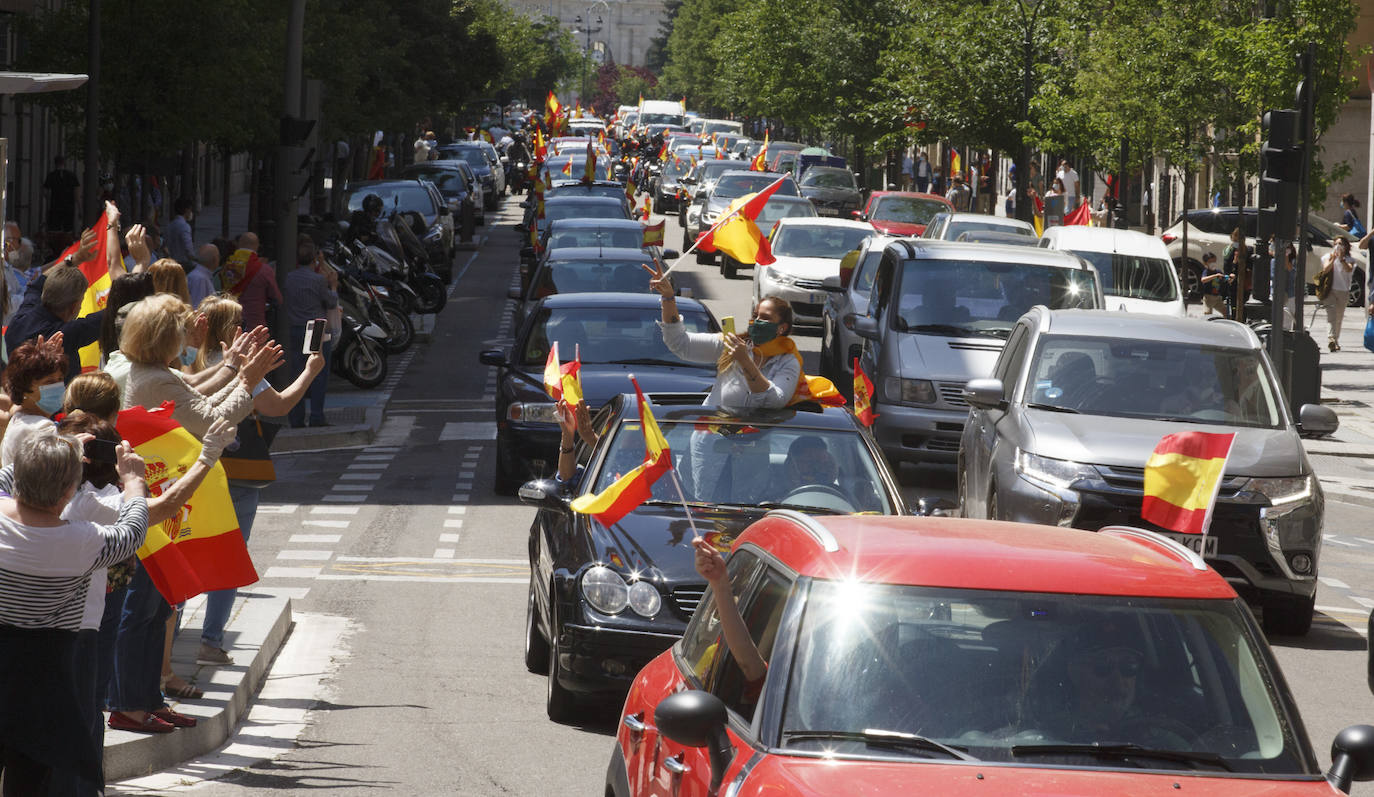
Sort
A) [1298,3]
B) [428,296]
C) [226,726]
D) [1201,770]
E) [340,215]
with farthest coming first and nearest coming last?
1. [340,215]
2. [428,296]
3. [1298,3]
4. [226,726]
5. [1201,770]

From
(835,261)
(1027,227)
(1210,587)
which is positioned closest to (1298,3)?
(1027,227)

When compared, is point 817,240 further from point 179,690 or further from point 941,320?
point 179,690

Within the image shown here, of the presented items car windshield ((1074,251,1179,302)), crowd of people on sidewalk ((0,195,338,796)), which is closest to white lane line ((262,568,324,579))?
crowd of people on sidewalk ((0,195,338,796))

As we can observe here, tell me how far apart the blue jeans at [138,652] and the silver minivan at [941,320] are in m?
9.13

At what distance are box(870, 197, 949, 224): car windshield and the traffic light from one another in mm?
18525

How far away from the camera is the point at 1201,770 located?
4.62 meters

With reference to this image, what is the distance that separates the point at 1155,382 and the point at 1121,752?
8.28m

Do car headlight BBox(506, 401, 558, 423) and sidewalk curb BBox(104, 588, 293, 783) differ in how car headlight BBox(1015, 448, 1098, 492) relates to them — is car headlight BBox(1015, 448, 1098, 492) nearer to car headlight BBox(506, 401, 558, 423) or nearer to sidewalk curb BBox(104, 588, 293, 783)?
sidewalk curb BBox(104, 588, 293, 783)

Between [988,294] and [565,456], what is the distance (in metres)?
8.08

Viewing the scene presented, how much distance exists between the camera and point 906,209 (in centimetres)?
3856

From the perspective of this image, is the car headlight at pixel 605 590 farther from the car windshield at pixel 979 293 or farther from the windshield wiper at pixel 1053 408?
the car windshield at pixel 979 293

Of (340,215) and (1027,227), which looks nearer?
(1027,227)

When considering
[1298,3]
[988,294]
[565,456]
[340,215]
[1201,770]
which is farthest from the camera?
[340,215]

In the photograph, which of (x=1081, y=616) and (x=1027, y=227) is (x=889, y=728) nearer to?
(x=1081, y=616)
